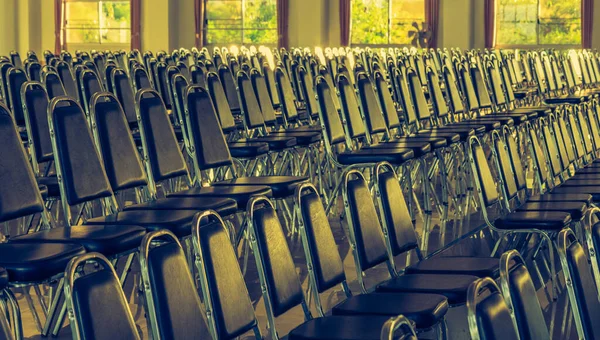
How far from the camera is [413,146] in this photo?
21.9 ft

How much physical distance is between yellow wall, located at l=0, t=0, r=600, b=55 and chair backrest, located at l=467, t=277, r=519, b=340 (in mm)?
20710

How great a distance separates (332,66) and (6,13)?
14405mm

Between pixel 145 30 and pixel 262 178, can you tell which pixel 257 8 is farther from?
pixel 262 178

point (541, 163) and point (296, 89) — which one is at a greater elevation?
point (296, 89)

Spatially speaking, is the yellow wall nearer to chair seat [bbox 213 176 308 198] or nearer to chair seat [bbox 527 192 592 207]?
chair seat [bbox 527 192 592 207]

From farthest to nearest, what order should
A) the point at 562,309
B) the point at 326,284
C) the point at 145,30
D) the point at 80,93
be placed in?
the point at 145,30, the point at 80,93, the point at 562,309, the point at 326,284

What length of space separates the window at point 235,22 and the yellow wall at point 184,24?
1.71 ft

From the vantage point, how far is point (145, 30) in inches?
969

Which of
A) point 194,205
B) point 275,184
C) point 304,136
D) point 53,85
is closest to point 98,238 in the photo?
point 194,205

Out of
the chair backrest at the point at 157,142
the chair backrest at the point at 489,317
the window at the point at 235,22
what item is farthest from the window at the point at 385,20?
the chair backrest at the point at 489,317

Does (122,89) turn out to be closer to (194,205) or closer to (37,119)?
(37,119)

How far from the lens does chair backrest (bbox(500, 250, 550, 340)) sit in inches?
95.9

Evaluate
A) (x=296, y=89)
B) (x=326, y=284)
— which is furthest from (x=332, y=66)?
(x=326, y=284)

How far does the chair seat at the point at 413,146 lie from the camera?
21.7ft
